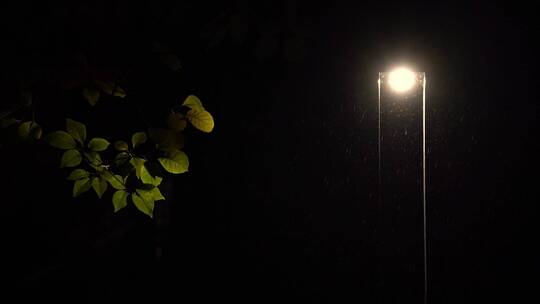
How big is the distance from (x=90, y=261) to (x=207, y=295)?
1396 mm

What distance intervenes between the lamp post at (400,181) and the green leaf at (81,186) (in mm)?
3071

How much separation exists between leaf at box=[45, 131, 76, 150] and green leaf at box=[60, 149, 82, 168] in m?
0.03

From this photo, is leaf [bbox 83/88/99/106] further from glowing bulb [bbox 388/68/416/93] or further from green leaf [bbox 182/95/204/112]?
glowing bulb [bbox 388/68/416/93]

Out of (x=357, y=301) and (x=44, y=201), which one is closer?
(x=44, y=201)

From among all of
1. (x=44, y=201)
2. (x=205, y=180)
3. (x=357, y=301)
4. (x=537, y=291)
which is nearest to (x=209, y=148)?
(x=205, y=180)

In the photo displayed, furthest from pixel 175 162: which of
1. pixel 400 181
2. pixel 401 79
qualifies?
pixel 400 181

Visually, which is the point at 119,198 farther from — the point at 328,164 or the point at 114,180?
the point at 328,164

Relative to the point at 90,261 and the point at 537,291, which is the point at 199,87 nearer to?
the point at 90,261

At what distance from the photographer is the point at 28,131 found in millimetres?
2227

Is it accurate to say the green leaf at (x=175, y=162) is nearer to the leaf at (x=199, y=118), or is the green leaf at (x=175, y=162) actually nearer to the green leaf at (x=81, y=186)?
the leaf at (x=199, y=118)

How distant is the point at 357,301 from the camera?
4754 millimetres

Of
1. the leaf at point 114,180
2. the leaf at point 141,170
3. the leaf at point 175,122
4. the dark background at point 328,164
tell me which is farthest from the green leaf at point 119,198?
the dark background at point 328,164

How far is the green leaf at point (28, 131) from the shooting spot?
7.29 feet

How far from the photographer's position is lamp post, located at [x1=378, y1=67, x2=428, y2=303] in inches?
178
